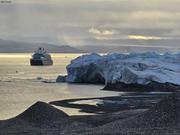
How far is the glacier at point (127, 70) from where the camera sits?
53.0m

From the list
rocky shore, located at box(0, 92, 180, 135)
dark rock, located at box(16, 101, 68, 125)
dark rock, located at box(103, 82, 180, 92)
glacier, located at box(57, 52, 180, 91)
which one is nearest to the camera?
rocky shore, located at box(0, 92, 180, 135)

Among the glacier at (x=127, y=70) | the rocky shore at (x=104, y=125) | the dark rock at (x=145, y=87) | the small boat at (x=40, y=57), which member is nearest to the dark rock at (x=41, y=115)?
the rocky shore at (x=104, y=125)

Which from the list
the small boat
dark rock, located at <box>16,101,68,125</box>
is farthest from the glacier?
the small boat

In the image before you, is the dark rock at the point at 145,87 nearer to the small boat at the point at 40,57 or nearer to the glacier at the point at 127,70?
the glacier at the point at 127,70

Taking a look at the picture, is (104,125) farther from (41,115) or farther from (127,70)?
(127,70)

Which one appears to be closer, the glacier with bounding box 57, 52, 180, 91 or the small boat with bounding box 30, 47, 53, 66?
the glacier with bounding box 57, 52, 180, 91

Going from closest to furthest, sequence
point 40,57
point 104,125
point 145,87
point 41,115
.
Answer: point 104,125, point 41,115, point 145,87, point 40,57

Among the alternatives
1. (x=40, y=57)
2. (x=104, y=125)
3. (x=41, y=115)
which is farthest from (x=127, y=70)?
(x=40, y=57)

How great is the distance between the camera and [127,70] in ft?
173

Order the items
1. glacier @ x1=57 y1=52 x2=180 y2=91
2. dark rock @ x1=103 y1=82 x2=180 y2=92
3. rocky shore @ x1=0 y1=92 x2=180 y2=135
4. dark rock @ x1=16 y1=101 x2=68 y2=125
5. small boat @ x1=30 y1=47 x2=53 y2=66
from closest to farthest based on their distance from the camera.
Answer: rocky shore @ x1=0 y1=92 x2=180 y2=135, dark rock @ x1=16 y1=101 x2=68 y2=125, dark rock @ x1=103 y1=82 x2=180 y2=92, glacier @ x1=57 y1=52 x2=180 y2=91, small boat @ x1=30 y1=47 x2=53 y2=66

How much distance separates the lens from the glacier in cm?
5300

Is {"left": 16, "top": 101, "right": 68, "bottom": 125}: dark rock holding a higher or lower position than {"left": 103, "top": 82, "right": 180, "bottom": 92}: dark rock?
higher

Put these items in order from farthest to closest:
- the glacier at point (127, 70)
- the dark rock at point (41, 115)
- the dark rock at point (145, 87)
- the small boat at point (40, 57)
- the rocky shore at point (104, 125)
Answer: the small boat at point (40, 57) → the glacier at point (127, 70) → the dark rock at point (145, 87) → the dark rock at point (41, 115) → the rocky shore at point (104, 125)

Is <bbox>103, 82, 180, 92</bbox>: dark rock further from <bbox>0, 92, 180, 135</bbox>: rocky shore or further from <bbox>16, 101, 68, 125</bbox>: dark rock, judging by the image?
<bbox>0, 92, 180, 135</bbox>: rocky shore
